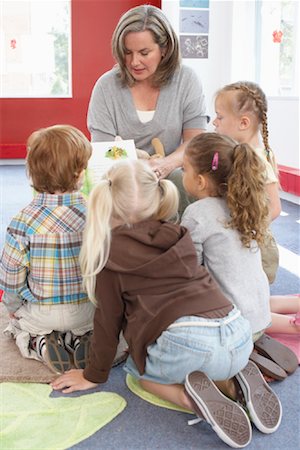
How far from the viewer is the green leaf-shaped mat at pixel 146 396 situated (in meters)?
1.38

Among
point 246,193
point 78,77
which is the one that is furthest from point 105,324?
point 78,77

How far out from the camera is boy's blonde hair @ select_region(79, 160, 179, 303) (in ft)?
4.33

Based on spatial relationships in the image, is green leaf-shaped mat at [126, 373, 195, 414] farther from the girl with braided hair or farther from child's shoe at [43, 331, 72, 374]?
the girl with braided hair

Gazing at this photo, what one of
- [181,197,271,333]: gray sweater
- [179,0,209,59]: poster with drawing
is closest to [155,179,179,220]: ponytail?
[181,197,271,333]: gray sweater

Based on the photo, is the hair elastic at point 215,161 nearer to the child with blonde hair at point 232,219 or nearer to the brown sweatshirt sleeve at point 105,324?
the child with blonde hair at point 232,219

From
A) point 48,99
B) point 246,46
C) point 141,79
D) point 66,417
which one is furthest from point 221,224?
point 48,99

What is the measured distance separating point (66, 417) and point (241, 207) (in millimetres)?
696

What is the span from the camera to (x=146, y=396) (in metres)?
1.43

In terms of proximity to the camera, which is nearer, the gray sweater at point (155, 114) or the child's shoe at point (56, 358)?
the child's shoe at point (56, 358)

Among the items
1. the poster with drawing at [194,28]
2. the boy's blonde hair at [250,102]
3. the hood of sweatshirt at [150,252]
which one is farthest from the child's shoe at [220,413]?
the poster with drawing at [194,28]

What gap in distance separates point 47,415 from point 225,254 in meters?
0.62

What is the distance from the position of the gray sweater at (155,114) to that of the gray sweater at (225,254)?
2.71 ft

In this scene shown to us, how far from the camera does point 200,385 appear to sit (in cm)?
126

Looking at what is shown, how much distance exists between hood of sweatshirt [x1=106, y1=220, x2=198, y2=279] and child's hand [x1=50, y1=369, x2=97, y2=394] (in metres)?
0.35
